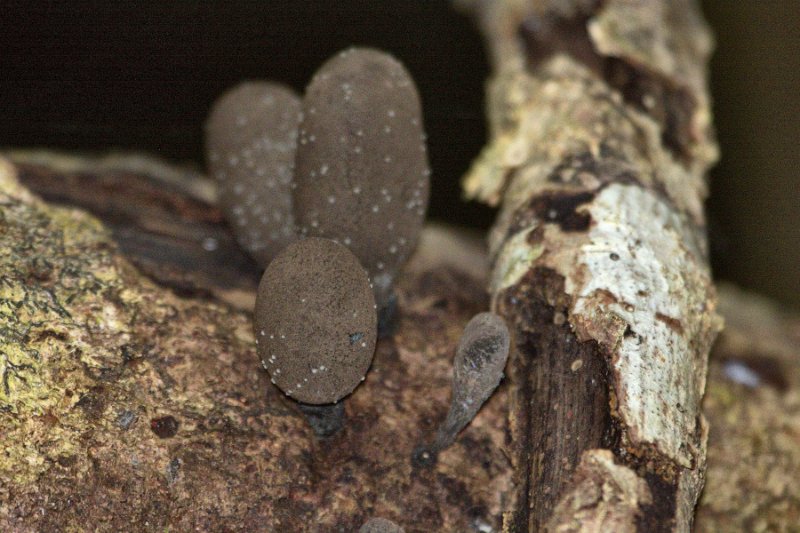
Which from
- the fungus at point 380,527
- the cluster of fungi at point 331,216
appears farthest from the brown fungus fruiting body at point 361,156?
the fungus at point 380,527

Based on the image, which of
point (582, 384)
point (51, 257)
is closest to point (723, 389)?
point (582, 384)

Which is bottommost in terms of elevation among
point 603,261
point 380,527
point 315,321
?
point 380,527

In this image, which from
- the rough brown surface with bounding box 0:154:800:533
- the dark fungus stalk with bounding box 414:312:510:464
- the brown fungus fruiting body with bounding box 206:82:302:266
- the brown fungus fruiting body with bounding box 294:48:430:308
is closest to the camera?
the rough brown surface with bounding box 0:154:800:533

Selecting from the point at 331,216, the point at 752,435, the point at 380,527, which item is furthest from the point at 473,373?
the point at 752,435

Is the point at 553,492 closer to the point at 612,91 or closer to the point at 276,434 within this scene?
the point at 276,434

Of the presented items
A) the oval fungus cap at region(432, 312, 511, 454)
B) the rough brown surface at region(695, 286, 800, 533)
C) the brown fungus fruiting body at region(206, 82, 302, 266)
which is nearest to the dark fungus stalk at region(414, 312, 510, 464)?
the oval fungus cap at region(432, 312, 511, 454)

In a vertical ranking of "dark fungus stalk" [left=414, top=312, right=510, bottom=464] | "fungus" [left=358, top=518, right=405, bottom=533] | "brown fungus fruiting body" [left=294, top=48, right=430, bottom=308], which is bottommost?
"fungus" [left=358, top=518, right=405, bottom=533]

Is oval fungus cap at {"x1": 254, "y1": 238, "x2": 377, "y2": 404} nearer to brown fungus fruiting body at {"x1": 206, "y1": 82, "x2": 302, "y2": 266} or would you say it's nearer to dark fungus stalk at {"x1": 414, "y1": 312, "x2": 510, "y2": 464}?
dark fungus stalk at {"x1": 414, "y1": 312, "x2": 510, "y2": 464}

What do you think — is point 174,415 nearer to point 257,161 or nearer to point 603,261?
point 257,161
